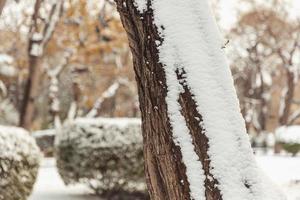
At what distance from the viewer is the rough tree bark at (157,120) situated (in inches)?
124

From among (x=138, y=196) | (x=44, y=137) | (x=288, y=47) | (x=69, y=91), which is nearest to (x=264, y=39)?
(x=288, y=47)

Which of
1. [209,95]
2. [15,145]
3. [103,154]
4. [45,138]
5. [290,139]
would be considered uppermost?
[209,95]

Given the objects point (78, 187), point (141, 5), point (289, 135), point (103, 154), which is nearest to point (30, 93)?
point (78, 187)

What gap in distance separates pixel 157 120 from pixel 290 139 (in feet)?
53.9

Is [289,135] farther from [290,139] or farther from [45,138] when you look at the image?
[45,138]

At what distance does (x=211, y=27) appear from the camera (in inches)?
131

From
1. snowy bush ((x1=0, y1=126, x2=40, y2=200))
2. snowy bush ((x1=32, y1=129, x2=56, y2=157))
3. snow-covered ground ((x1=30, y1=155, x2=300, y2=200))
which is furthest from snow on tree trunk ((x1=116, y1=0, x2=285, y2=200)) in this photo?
snowy bush ((x1=32, y1=129, x2=56, y2=157))

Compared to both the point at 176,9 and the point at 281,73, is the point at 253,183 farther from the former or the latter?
the point at 281,73

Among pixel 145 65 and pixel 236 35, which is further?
pixel 236 35

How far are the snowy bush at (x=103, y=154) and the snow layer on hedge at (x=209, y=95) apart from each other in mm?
5239

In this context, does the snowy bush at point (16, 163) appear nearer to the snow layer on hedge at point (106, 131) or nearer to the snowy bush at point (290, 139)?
the snow layer on hedge at point (106, 131)

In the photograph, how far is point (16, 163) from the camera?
243 inches

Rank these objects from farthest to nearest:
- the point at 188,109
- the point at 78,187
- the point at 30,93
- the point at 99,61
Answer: the point at 99,61, the point at 30,93, the point at 78,187, the point at 188,109

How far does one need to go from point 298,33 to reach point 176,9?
25.1 meters
